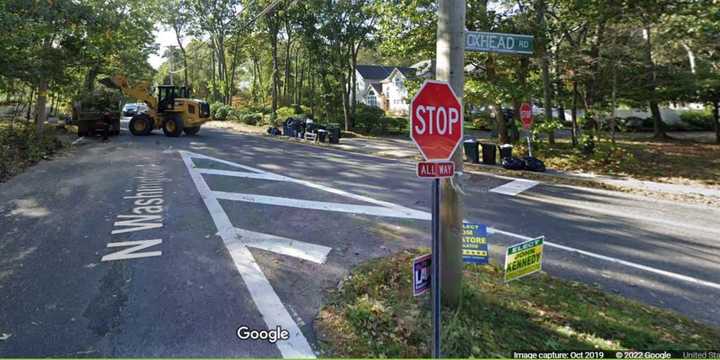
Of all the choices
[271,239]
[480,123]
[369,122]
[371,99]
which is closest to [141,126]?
[369,122]

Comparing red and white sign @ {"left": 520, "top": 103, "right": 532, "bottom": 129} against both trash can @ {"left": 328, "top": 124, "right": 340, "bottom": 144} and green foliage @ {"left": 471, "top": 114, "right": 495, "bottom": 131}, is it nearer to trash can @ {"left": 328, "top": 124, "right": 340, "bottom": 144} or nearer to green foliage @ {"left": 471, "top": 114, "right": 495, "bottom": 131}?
trash can @ {"left": 328, "top": 124, "right": 340, "bottom": 144}

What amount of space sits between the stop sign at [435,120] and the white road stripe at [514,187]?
6.85 meters

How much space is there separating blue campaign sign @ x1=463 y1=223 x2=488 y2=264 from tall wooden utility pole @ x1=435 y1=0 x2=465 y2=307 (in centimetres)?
42

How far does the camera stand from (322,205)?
7.40m

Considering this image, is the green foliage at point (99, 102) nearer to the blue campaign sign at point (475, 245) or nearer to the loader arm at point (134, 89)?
the loader arm at point (134, 89)

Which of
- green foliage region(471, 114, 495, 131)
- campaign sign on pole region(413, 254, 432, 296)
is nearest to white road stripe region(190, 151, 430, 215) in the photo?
campaign sign on pole region(413, 254, 432, 296)

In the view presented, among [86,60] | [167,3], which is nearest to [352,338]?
[86,60]

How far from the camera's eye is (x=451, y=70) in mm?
3465

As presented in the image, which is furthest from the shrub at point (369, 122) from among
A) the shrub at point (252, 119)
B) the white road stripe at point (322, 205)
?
the white road stripe at point (322, 205)

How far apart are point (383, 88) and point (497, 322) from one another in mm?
52507

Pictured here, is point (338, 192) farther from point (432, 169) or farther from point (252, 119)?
point (252, 119)

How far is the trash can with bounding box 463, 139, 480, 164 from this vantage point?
14.1 m

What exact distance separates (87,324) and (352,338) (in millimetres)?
2165

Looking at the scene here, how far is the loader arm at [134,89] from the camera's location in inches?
693
